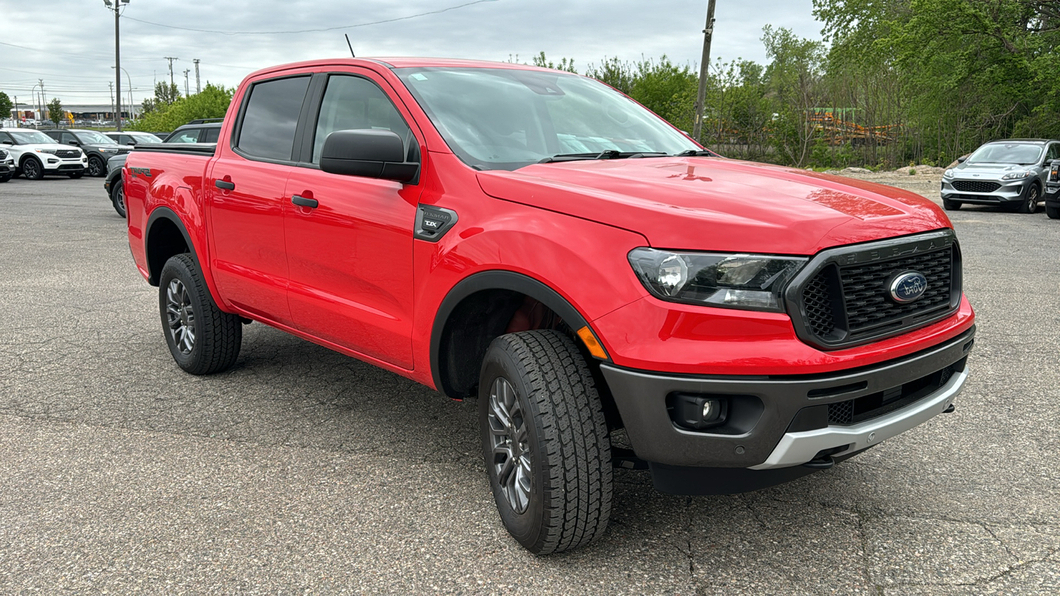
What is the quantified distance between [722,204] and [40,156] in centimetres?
2820

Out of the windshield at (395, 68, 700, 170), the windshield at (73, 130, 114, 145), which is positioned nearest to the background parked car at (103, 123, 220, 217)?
the windshield at (395, 68, 700, 170)

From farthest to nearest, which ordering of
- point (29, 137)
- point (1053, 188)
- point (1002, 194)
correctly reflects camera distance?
point (29, 137) < point (1002, 194) < point (1053, 188)

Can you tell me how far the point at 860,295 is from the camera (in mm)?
2480

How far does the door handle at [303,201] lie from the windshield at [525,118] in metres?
0.68

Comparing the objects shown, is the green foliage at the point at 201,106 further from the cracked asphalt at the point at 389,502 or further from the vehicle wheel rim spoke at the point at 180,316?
the cracked asphalt at the point at 389,502

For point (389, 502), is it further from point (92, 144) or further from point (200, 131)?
point (92, 144)

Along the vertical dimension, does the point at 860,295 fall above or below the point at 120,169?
above

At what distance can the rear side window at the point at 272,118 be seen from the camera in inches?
163

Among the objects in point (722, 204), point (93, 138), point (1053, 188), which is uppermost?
point (722, 204)

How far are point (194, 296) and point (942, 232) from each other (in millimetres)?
3859

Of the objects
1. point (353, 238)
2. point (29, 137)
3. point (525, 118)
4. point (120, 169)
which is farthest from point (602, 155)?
point (29, 137)

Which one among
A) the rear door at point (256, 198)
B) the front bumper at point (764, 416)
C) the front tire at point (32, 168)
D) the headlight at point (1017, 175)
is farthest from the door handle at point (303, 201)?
the front tire at point (32, 168)

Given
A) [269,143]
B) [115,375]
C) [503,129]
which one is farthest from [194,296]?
[503,129]

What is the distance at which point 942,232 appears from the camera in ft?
9.14
